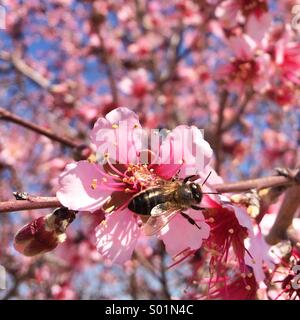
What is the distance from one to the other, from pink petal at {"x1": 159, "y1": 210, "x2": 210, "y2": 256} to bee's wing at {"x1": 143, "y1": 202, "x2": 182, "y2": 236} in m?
0.06

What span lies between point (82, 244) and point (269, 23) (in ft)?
7.93

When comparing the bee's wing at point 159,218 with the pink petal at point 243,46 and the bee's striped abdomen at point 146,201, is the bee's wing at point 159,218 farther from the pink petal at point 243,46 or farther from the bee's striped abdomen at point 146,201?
the pink petal at point 243,46

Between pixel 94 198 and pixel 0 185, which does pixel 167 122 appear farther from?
pixel 94 198

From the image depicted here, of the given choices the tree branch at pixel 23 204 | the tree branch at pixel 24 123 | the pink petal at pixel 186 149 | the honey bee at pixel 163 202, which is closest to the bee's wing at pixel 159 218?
the honey bee at pixel 163 202

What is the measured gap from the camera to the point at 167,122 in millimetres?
4465

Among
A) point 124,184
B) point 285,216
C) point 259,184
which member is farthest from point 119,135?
point 285,216

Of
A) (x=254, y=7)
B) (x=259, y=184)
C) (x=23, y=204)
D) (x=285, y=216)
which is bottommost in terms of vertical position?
(x=285, y=216)

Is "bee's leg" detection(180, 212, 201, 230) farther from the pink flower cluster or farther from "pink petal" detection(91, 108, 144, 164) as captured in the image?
"pink petal" detection(91, 108, 144, 164)

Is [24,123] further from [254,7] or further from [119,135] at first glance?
[254,7]

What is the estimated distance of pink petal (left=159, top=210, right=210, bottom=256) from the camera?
1354 mm

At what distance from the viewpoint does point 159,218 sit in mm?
→ 1306

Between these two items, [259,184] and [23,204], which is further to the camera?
[259,184]

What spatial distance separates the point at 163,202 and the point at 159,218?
0.14ft

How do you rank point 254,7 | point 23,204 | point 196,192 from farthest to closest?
point 254,7, point 196,192, point 23,204
